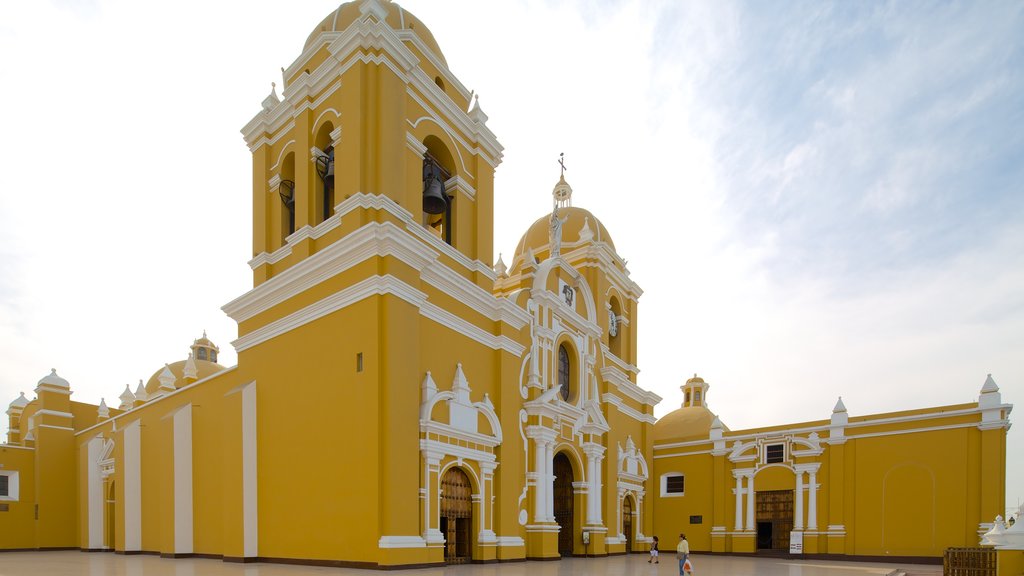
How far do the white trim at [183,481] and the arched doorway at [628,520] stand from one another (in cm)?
1382

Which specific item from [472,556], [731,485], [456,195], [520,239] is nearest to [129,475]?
[472,556]

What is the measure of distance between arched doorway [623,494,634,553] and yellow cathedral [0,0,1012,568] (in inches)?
4.9

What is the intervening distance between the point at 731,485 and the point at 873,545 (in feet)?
15.7

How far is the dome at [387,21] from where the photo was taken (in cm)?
1426

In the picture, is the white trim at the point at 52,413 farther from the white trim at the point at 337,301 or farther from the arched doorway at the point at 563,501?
the arched doorway at the point at 563,501

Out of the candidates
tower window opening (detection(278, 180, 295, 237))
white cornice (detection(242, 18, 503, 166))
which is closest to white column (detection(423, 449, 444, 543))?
tower window opening (detection(278, 180, 295, 237))

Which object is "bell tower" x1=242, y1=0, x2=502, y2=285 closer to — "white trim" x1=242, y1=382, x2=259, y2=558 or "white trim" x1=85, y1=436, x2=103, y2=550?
"white trim" x1=242, y1=382, x2=259, y2=558

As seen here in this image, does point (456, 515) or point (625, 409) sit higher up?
point (625, 409)

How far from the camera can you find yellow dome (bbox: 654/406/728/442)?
87.4 feet

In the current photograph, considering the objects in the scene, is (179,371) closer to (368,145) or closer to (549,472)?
(549,472)

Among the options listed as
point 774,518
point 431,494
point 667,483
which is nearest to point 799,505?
point 774,518

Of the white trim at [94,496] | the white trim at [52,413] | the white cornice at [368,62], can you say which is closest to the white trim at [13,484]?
the white trim at [52,413]

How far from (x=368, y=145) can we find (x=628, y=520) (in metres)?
16.5

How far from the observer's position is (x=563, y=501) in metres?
19.0
